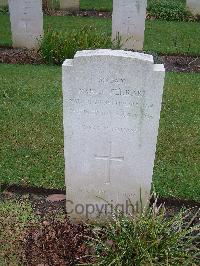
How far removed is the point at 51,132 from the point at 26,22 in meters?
4.08

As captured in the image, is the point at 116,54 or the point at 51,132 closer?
the point at 116,54

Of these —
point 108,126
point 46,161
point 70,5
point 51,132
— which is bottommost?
point 46,161

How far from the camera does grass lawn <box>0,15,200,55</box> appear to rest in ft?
31.7

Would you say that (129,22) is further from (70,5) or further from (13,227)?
(13,227)

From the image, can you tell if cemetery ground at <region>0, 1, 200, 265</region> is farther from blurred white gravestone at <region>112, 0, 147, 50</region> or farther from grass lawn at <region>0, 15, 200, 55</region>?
grass lawn at <region>0, 15, 200, 55</region>

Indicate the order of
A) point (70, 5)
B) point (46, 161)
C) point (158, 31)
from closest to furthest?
point (46, 161) → point (158, 31) → point (70, 5)

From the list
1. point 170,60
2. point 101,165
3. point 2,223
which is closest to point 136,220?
point 101,165

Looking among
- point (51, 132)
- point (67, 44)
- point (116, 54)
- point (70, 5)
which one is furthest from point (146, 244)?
point (70, 5)

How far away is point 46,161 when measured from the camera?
4.85 meters

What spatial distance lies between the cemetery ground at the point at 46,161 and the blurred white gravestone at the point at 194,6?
539 cm

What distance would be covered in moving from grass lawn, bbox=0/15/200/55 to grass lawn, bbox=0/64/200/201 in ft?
6.58

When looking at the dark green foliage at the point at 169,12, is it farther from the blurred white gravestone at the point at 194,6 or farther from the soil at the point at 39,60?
the soil at the point at 39,60

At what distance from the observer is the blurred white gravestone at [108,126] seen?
10.1 ft

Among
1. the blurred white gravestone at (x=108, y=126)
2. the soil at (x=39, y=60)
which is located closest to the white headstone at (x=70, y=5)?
the soil at (x=39, y=60)
